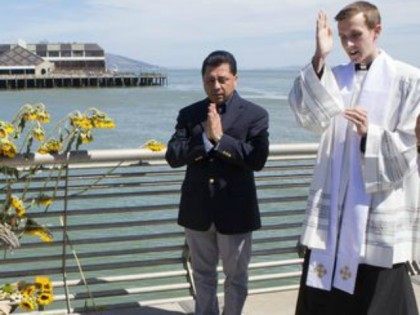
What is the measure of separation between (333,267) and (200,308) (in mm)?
1145

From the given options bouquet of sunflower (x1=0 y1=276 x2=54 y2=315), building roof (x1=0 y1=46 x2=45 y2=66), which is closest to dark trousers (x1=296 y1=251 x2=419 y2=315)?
bouquet of sunflower (x1=0 y1=276 x2=54 y2=315)

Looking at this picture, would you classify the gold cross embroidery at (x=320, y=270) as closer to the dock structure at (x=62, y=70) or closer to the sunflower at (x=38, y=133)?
the sunflower at (x=38, y=133)

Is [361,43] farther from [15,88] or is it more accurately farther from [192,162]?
[15,88]

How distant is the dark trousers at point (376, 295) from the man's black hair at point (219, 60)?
126 cm

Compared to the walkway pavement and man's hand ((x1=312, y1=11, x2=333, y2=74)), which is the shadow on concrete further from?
man's hand ((x1=312, y1=11, x2=333, y2=74))

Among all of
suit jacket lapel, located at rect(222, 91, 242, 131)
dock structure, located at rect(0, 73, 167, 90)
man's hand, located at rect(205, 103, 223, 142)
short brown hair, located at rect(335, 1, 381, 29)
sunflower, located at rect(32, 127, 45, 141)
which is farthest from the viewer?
dock structure, located at rect(0, 73, 167, 90)

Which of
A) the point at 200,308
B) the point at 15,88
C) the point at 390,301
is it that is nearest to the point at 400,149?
the point at 390,301

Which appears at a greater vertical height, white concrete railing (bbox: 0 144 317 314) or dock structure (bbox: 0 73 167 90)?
white concrete railing (bbox: 0 144 317 314)

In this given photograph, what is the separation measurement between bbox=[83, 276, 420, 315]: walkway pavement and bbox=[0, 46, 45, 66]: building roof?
111492 millimetres

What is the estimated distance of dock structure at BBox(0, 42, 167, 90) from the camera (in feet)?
351

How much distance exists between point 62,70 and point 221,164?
383 feet

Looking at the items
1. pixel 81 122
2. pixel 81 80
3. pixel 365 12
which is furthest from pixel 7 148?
pixel 81 80

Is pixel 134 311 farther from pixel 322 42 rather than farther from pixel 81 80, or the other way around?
pixel 81 80

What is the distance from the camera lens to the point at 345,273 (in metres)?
3.11
